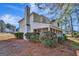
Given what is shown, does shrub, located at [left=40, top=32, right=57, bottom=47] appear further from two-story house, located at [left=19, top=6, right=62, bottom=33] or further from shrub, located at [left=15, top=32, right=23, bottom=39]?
shrub, located at [left=15, top=32, right=23, bottom=39]

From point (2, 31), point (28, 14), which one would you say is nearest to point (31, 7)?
point (28, 14)

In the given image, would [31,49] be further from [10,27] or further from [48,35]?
[10,27]

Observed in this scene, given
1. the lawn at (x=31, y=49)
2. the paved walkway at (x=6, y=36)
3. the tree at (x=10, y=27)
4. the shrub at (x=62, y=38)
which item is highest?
the tree at (x=10, y=27)

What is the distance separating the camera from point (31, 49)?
2.44m

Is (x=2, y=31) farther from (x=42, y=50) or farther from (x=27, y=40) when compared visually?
(x=42, y=50)

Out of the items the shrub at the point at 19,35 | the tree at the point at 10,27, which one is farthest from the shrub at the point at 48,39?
the tree at the point at 10,27

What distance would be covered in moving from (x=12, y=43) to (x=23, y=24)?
28 centimetres

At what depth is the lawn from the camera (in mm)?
2418

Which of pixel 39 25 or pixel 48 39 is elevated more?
pixel 39 25

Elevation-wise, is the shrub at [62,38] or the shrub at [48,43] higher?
the shrub at [62,38]

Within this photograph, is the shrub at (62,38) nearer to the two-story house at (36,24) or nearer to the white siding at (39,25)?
the two-story house at (36,24)

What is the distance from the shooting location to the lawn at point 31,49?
95.2 inches

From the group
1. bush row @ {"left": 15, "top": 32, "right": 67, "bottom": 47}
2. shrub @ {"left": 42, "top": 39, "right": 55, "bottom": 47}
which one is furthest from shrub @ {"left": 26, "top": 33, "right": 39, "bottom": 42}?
shrub @ {"left": 42, "top": 39, "right": 55, "bottom": 47}

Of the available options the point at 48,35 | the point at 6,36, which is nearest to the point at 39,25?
the point at 48,35
